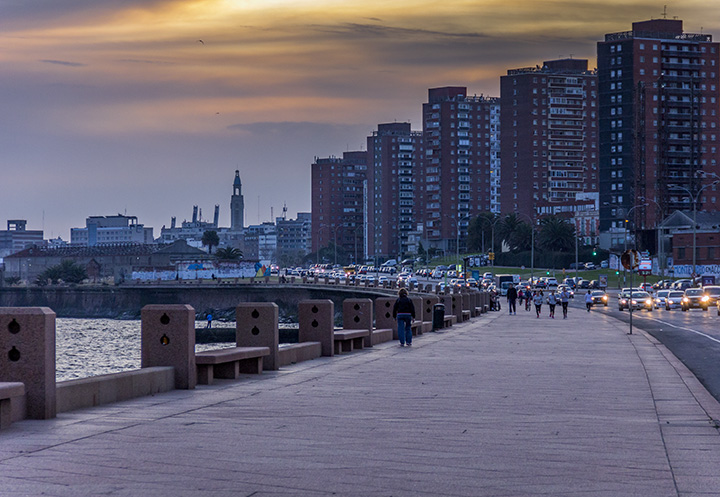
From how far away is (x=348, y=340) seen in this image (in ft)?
76.8

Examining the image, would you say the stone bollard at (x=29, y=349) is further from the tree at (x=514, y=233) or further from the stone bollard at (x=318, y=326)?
the tree at (x=514, y=233)

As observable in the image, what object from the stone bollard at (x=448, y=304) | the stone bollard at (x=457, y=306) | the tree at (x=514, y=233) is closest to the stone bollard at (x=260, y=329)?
the stone bollard at (x=448, y=304)

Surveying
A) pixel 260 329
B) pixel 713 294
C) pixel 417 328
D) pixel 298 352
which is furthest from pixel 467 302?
pixel 260 329

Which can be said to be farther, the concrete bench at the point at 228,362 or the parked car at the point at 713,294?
the parked car at the point at 713,294

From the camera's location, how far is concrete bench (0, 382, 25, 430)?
1006 cm

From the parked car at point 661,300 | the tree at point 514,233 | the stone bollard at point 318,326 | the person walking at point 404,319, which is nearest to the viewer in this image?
the stone bollard at point 318,326

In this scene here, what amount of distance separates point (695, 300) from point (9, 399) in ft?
208

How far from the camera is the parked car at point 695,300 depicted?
6744cm

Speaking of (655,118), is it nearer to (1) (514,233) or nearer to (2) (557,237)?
(2) (557,237)

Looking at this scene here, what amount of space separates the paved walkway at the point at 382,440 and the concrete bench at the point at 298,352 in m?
1.52

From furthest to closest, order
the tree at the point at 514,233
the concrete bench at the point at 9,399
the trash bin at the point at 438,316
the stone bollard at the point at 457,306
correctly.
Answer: the tree at the point at 514,233
the stone bollard at the point at 457,306
the trash bin at the point at 438,316
the concrete bench at the point at 9,399

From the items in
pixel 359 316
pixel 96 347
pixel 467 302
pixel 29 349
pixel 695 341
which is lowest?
pixel 96 347

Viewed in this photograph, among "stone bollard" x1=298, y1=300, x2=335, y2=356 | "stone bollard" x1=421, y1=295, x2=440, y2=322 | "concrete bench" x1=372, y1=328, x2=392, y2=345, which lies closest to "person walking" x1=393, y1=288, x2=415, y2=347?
"concrete bench" x1=372, y1=328, x2=392, y2=345

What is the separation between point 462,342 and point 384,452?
2041 centimetres
